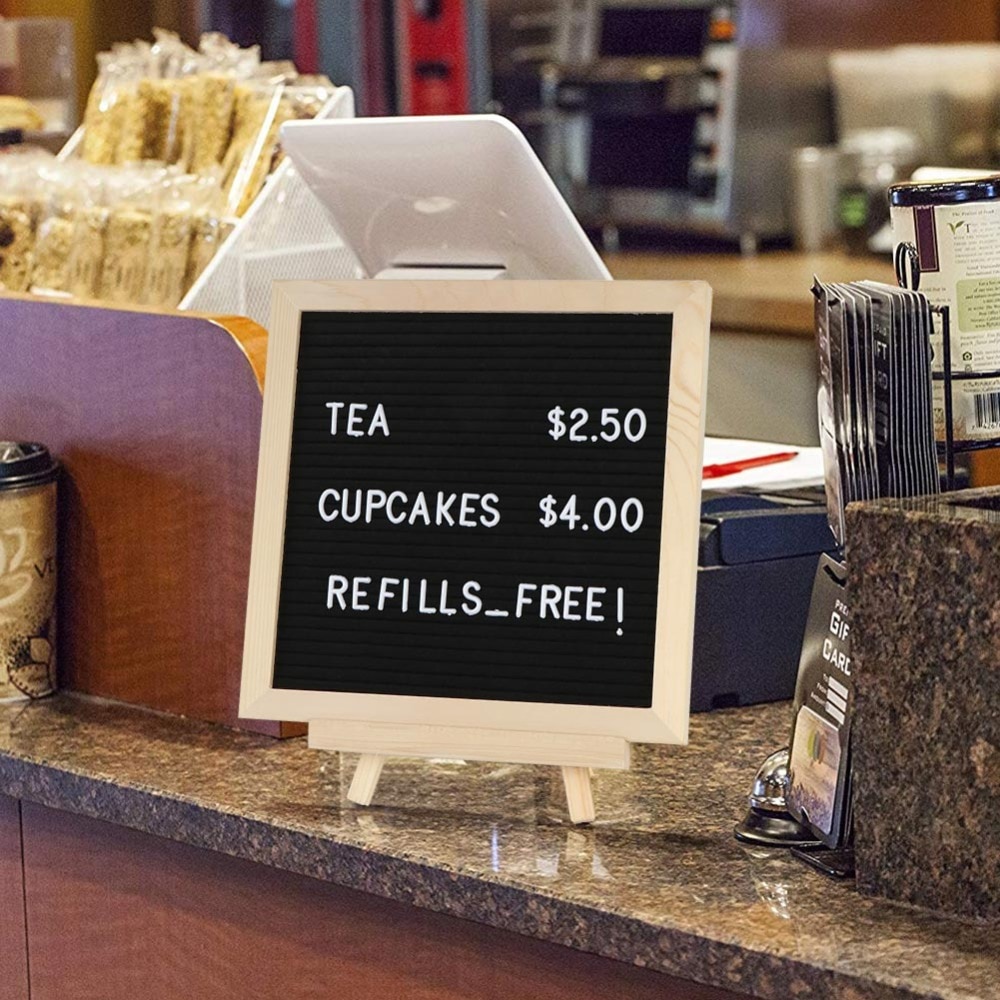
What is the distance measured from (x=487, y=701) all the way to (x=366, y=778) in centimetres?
11

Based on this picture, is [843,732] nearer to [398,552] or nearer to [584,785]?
[584,785]

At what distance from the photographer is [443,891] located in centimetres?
116

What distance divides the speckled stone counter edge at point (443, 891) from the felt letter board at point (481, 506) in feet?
0.32

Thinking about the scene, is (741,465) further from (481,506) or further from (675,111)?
(675,111)

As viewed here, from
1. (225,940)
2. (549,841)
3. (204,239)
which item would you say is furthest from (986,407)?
(204,239)

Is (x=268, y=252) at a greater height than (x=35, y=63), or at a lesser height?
lesser

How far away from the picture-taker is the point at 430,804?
128 cm

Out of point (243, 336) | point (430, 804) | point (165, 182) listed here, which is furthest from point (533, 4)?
point (430, 804)

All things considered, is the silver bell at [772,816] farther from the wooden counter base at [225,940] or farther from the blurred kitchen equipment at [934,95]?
the blurred kitchen equipment at [934,95]

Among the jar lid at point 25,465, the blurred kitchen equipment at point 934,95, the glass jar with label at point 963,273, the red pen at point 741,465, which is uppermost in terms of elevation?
the blurred kitchen equipment at point 934,95

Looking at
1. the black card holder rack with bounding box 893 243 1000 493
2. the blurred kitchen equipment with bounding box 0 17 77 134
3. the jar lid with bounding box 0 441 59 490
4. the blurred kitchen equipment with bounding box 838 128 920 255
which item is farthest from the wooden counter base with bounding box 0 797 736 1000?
the blurred kitchen equipment with bounding box 838 128 920 255

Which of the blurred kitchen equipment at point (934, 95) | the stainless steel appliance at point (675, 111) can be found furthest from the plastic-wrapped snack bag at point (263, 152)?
the blurred kitchen equipment at point (934, 95)

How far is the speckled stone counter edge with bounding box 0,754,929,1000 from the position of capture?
3.36 feet

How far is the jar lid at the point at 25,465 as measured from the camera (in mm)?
1525
